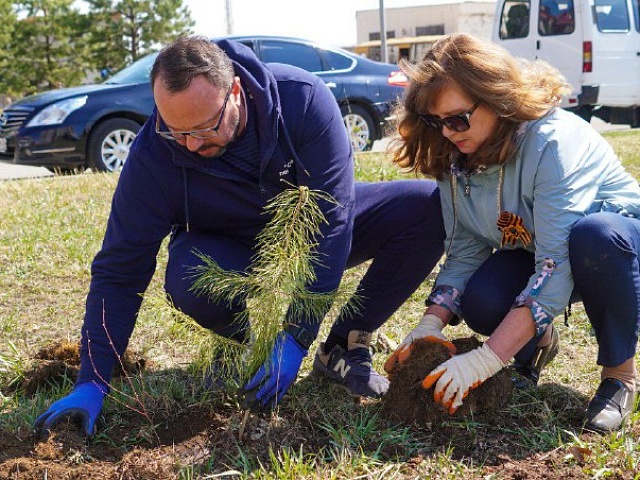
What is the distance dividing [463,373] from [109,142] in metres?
6.33

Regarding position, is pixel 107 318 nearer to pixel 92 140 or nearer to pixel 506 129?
pixel 506 129

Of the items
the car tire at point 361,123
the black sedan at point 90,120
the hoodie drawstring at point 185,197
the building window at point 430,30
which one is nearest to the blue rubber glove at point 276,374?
the hoodie drawstring at point 185,197

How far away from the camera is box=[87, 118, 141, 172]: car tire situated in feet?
26.0

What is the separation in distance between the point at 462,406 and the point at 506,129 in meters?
0.94

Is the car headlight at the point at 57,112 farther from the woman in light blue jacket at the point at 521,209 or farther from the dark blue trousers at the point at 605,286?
the dark blue trousers at the point at 605,286

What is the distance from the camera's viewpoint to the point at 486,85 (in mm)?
2439

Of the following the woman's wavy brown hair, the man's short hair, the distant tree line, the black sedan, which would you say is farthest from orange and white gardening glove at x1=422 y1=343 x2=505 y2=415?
the distant tree line

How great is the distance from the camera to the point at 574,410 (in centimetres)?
268

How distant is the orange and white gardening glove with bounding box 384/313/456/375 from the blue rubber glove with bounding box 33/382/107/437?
97 cm

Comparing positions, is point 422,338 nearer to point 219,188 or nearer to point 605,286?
point 605,286

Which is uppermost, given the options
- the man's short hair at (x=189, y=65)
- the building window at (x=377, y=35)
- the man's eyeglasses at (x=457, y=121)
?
the building window at (x=377, y=35)

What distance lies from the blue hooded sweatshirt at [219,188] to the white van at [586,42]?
9292 millimetres

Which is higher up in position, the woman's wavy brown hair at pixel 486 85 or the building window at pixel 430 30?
the building window at pixel 430 30

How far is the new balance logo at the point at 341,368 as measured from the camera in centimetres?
289
